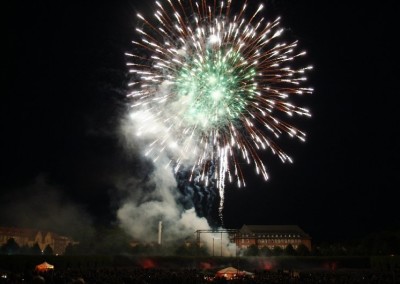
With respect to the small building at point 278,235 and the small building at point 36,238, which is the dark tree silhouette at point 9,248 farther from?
the small building at point 278,235

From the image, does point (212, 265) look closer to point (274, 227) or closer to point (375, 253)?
point (375, 253)

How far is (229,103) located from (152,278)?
34.2 feet

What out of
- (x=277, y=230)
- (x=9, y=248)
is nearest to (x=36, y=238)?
(x=9, y=248)

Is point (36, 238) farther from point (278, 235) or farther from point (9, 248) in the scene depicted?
point (278, 235)

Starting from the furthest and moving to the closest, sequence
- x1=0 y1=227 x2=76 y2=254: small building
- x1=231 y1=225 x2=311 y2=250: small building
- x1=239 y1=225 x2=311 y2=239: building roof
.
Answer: x1=239 y1=225 x2=311 y2=239: building roof, x1=231 y1=225 x2=311 y2=250: small building, x1=0 y1=227 x2=76 y2=254: small building

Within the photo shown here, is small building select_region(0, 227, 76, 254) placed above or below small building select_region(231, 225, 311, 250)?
below

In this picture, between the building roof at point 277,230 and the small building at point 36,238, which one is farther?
the building roof at point 277,230

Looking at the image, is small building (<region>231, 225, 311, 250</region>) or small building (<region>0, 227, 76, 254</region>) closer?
small building (<region>0, 227, 76, 254</region>)

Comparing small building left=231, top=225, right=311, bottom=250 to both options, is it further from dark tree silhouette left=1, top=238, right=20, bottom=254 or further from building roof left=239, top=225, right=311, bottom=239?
dark tree silhouette left=1, top=238, right=20, bottom=254

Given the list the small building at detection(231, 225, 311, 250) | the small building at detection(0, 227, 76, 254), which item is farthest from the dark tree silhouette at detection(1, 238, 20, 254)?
the small building at detection(231, 225, 311, 250)

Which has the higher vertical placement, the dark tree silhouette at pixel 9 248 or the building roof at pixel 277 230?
the building roof at pixel 277 230

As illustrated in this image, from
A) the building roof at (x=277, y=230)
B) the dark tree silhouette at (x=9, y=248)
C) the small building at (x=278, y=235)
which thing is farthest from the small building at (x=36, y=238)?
the building roof at (x=277, y=230)

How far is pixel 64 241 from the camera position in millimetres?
85312

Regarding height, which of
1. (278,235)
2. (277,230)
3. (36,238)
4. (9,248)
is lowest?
(9,248)
